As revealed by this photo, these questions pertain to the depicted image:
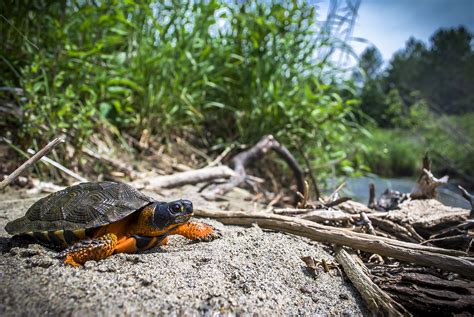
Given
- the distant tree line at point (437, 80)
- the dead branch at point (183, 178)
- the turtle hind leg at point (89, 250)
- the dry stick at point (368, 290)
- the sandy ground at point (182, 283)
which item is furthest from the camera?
the distant tree line at point (437, 80)

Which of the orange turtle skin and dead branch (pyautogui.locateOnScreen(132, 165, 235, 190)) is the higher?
the orange turtle skin

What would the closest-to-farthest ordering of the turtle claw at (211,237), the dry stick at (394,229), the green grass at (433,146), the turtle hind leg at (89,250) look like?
1. the turtle hind leg at (89,250)
2. the turtle claw at (211,237)
3. the dry stick at (394,229)
4. the green grass at (433,146)

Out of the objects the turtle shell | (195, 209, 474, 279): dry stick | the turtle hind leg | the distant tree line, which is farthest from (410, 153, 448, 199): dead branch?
the distant tree line

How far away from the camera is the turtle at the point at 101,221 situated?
138 centimetres

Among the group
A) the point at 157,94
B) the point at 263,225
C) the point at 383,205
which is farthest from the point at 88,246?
the point at 157,94

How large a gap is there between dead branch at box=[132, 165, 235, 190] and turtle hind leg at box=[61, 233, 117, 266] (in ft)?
3.93

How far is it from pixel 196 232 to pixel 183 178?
122cm

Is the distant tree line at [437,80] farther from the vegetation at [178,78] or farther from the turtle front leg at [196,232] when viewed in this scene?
the turtle front leg at [196,232]

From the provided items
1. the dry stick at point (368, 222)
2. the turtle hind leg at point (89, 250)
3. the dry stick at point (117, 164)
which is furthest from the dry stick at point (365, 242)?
the dry stick at point (117, 164)

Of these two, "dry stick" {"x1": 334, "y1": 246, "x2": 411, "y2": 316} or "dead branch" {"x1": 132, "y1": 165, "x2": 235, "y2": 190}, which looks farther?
"dead branch" {"x1": 132, "y1": 165, "x2": 235, "y2": 190}

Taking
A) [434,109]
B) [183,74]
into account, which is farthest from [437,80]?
[183,74]

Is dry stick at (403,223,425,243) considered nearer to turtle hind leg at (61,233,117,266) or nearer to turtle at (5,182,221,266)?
turtle at (5,182,221,266)

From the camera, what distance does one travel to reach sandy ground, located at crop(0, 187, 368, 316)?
3.28ft

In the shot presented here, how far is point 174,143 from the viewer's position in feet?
13.0
